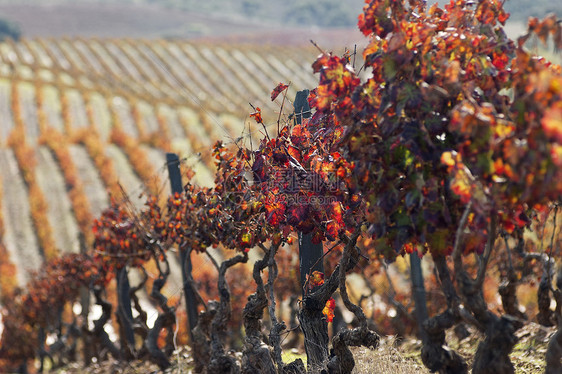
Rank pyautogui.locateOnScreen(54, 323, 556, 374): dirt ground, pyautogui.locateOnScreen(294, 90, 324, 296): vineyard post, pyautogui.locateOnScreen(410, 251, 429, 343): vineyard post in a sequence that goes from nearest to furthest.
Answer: pyautogui.locateOnScreen(54, 323, 556, 374): dirt ground < pyautogui.locateOnScreen(294, 90, 324, 296): vineyard post < pyautogui.locateOnScreen(410, 251, 429, 343): vineyard post

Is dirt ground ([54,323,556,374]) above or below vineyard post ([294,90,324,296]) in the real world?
below

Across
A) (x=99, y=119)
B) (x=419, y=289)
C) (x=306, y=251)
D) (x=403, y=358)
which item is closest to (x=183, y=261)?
(x=306, y=251)

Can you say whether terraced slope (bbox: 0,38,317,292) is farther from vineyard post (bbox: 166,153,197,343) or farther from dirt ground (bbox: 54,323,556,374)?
dirt ground (bbox: 54,323,556,374)

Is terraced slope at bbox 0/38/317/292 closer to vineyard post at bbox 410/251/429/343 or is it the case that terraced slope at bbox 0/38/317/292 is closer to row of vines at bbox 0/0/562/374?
row of vines at bbox 0/0/562/374

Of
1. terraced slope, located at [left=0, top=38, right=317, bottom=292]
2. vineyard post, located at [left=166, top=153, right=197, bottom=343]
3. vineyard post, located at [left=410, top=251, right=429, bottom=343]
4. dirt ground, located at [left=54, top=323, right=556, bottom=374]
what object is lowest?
dirt ground, located at [left=54, top=323, right=556, bottom=374]

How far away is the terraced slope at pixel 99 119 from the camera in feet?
86.4

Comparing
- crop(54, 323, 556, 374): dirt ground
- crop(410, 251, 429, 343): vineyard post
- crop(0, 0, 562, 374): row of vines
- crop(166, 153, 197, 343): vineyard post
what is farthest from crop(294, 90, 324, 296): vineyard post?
crop(410, 251, 429, 343): vineyard post

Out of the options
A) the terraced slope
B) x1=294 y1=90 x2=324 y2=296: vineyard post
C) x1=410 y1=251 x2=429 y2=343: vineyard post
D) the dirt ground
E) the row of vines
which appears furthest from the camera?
the terraced slope

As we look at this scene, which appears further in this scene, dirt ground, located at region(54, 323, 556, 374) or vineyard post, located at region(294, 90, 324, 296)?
vineyard post, located at region(294, 90, 324, 296)

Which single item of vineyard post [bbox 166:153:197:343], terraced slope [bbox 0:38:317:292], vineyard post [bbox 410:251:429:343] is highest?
terraced slope [bbox 0:38:317:292]

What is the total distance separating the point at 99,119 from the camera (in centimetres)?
3991

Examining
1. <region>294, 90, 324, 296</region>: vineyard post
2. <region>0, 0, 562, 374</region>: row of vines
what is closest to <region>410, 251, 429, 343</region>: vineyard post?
<region>0, 0, 562, 374</region>: row of vines

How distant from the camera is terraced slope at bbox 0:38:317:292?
26328 millimetres

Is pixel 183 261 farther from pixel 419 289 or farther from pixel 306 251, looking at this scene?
pixel 419 289
